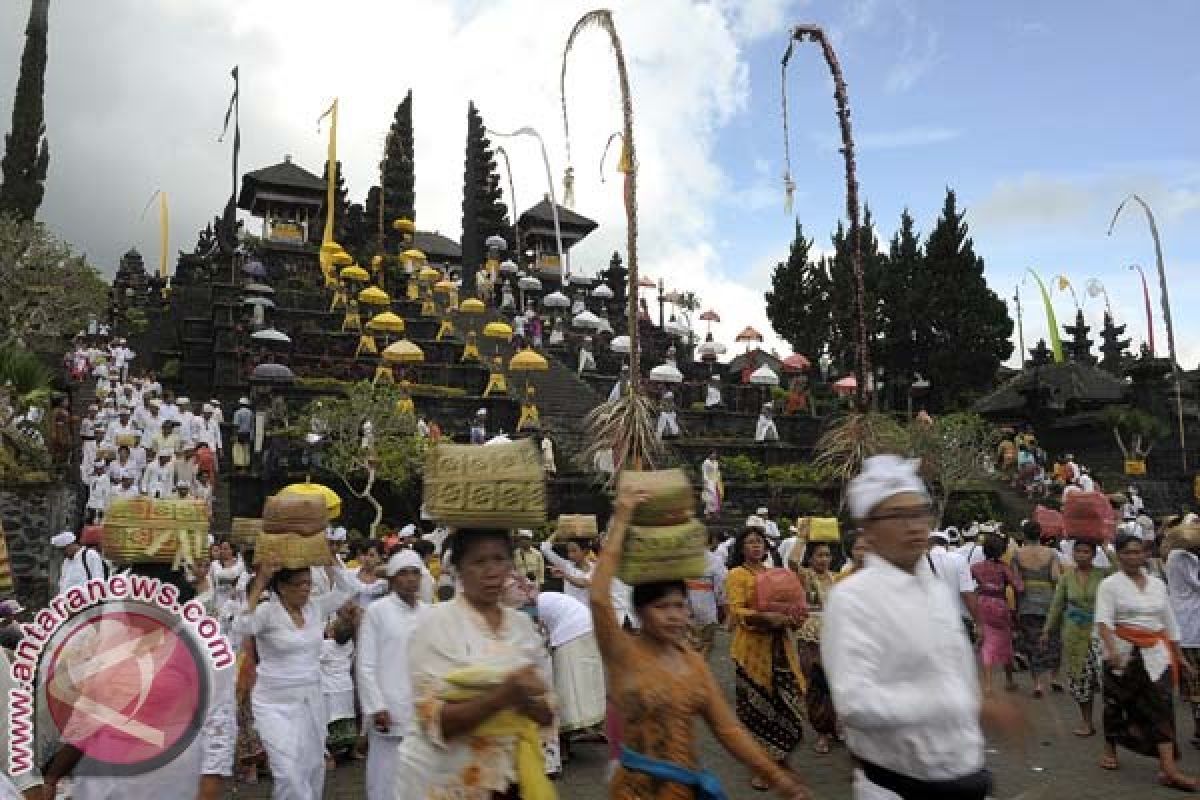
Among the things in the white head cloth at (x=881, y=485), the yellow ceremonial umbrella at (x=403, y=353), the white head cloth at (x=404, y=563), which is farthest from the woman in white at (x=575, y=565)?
the yellow ceremonial umbrella at (x=403, y=353)

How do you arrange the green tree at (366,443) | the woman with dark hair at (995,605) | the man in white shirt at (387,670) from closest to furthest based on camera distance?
the man in white shirt at (387,670), the woman with dark hair at (995,605), the green tree at (366,443)

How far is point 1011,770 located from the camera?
6.62 metres

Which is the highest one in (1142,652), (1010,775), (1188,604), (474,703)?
(474,703)

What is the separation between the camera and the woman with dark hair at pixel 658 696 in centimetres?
300

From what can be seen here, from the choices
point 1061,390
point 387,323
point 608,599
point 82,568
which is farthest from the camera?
point 1061,390

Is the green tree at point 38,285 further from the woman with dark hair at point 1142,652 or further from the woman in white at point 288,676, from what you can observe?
the woman with dark hair at point 1142,652

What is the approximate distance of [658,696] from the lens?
3.07 meters

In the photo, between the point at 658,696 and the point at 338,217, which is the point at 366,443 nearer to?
the point at 658,696

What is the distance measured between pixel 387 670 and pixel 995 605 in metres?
6.66

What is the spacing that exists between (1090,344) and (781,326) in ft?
48.9

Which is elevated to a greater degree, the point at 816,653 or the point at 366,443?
the point at 366,443

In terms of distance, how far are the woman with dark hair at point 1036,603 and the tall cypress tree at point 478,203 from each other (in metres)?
42.4

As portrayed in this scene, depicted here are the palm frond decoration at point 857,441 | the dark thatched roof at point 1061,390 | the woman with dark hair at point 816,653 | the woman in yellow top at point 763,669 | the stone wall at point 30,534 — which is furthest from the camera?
the dark thatched roof at point 1061,390

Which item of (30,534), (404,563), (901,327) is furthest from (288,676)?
(901,327)
